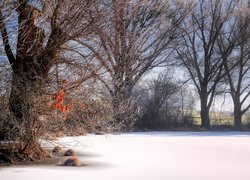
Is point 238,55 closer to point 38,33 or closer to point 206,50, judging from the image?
point 206,50

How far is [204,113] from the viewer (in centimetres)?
3309

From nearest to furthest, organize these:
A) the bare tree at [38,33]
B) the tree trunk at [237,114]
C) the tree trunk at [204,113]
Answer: the bare tree at [38,33]
the tree trunk at [204,113]
the tree trunk at [237,114]

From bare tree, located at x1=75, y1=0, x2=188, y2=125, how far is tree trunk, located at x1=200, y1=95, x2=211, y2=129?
203 inches

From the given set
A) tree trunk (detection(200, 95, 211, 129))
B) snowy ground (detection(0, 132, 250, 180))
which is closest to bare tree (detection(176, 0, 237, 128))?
tree trunk (detection(200, 95, 211, 129))

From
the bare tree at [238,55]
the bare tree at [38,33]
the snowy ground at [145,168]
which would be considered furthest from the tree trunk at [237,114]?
the bare tree at [38,33]

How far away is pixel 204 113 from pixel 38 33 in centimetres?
2374

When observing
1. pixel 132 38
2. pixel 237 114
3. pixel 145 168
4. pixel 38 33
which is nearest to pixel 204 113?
pixel 237 114

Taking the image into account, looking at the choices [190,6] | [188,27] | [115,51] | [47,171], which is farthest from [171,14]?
[47,171]

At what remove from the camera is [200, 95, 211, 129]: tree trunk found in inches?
1273

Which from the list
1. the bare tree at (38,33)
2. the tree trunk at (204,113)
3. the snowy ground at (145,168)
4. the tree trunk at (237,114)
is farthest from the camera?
the tree trunk at (237,114)

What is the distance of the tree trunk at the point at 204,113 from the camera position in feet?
106

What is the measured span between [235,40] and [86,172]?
27.7 meters

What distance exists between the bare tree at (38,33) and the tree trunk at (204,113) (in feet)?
72.8

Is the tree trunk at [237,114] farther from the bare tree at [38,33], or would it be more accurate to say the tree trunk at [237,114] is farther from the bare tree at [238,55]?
the bare tree at [38,33]
